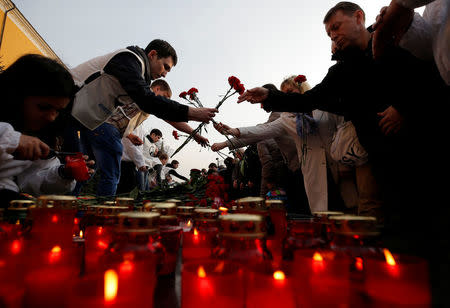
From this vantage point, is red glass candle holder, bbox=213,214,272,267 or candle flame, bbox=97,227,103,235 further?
candle flame, bbox=97,227,103,235

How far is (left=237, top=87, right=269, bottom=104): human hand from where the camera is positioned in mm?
1944

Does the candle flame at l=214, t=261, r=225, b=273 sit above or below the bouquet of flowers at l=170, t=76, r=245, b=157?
below

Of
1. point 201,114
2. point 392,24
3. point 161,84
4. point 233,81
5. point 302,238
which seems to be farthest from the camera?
point 161,84

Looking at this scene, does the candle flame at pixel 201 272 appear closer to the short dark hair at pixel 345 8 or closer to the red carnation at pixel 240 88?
the red carnation at pixel 240 88

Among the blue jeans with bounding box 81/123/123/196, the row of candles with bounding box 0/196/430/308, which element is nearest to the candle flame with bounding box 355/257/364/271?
the row of candles with bounding box 0/196/430/308

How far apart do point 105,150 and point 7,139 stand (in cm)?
156

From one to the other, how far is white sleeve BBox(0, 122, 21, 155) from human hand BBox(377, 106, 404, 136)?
1.75 meters

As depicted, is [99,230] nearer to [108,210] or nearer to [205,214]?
[108,210]

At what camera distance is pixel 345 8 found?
5.73 feet

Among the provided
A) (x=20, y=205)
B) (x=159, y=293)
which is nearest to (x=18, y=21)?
(x=20, y=205)

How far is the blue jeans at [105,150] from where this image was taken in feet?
8.11

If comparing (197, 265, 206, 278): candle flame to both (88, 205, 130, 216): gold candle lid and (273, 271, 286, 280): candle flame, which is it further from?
(88, 205, 130, 216): gold candle lid

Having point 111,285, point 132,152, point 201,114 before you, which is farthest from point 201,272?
point 132,152

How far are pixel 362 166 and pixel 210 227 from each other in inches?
56.9
